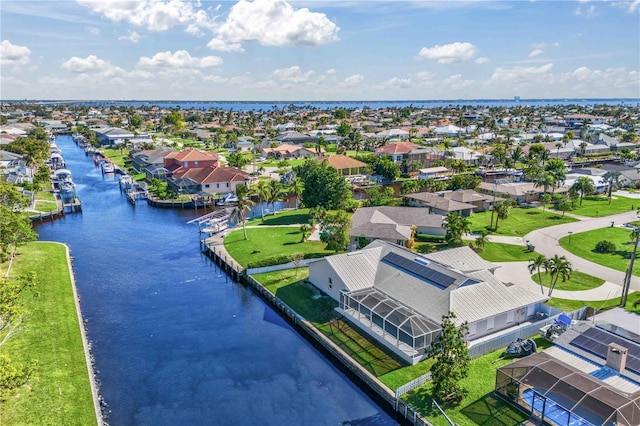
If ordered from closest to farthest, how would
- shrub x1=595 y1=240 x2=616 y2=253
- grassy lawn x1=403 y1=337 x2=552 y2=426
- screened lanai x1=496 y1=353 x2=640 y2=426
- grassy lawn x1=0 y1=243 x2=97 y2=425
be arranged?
screened lanai x1=496 y1=353 x2=640 y2=426, grassy lawn x1=403 y1=337 x2=552 y2=426, grassy lawn x1=0 y1=243 x2=97 y2=425, shrub x1=595 y1=240 x2=616 y2=253

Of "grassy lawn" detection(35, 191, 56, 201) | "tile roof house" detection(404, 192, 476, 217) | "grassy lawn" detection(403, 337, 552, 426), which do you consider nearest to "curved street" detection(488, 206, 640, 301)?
"tile roof house" detection(404, 192, 476, 217)

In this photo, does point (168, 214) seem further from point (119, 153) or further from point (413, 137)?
point (413, 137)

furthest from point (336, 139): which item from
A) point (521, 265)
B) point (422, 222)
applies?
point (521, 265)

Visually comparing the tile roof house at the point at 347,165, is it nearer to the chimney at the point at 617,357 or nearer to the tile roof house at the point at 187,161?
the tile roof house at the point at 187,161

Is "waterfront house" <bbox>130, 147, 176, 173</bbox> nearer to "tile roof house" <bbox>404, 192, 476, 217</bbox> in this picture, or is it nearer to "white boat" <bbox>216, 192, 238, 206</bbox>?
"white boat" <bbox>216, 192, 238, 206</bbox>

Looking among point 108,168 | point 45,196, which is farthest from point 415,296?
point 108,168

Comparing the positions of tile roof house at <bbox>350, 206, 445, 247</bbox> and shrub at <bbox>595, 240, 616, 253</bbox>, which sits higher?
tile roof house at <bbox>350, 206, 445, 247</bbox>

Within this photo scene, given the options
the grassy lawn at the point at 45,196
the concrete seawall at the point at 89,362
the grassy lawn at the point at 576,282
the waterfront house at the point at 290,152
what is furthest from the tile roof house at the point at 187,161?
the grassy lawn at the point at 576,282

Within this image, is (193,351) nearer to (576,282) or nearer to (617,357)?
(617,357)
